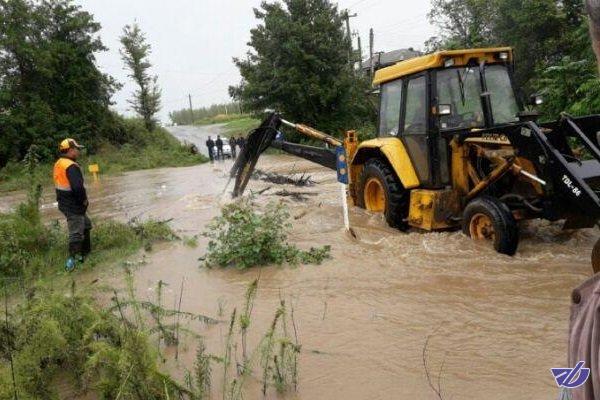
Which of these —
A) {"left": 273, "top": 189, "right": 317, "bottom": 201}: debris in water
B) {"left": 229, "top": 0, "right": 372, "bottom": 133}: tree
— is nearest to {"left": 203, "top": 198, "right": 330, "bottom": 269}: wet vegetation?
{"left": 273, "top": 189, "right": 317, "bottom": 201}: debris in water

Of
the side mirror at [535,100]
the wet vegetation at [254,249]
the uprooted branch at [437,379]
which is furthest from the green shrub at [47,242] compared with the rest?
the side mirror at [535,100]

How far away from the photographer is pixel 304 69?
29078mm

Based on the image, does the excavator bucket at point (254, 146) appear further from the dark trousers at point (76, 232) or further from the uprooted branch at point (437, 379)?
the uprooted branch at point (437, 379)

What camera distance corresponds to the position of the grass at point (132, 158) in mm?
25984

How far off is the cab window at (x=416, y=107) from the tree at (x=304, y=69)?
2175 centimetres

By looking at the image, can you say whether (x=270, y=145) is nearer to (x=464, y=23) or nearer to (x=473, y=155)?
(x=473, y=155)

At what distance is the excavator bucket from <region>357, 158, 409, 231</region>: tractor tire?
2.62 metres

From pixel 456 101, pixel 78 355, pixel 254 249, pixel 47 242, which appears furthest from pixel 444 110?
pixel 47 242

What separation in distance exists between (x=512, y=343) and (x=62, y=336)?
3066 mm

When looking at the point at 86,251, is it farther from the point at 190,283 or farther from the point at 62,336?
the point at 62,336

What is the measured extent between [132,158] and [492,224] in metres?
27.6

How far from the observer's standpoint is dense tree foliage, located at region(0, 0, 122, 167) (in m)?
27.8

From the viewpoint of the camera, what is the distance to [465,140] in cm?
645

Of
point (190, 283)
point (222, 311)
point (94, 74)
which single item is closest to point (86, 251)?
point (190, 283)
